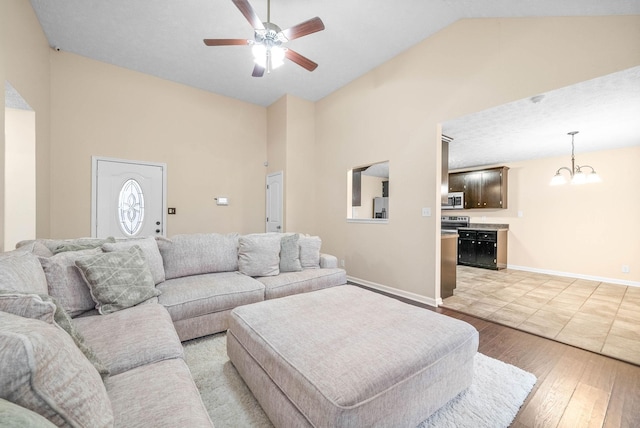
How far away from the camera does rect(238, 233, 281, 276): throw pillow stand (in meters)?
2.85

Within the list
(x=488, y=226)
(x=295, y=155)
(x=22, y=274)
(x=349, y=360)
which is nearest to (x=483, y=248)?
(x=488, y=226)

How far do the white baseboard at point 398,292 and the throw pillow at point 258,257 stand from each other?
5.61ft

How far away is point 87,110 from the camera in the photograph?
3.73m

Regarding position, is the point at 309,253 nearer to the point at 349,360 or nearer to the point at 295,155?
the point at 349,360

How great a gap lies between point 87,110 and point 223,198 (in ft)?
7.34

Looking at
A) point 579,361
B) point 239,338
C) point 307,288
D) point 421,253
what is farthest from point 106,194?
point 579,361

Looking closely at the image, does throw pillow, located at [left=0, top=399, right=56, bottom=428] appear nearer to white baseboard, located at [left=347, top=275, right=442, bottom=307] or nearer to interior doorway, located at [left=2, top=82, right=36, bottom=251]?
white baseboard, located at [left=347, top=275, right=442, bottom=307]

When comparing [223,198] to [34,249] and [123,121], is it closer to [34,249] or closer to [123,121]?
[123,121]

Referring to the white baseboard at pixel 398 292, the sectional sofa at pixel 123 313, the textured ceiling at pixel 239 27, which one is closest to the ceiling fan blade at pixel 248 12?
the textured ceiling at pixel 239 27

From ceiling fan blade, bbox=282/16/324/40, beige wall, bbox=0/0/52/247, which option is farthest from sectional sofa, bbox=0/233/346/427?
ceiling fan blade, bbox=282/16/324/40

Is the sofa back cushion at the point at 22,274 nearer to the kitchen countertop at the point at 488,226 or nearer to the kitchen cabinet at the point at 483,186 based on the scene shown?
the kitchen countertop at the point at 488,226

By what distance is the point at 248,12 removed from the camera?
2.14m

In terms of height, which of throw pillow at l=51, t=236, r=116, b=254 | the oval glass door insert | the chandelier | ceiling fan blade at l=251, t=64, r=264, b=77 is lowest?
throw pillow at l=51, t=236, r=116, b=254

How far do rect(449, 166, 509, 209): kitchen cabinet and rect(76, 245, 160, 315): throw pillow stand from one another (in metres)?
6.40
